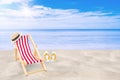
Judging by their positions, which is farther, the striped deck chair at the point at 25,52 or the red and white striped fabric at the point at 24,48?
the red and white striped fabric at the point at 24,48

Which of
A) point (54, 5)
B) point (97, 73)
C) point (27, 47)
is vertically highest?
point (54, 5)

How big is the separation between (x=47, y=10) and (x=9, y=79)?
18.0 metres

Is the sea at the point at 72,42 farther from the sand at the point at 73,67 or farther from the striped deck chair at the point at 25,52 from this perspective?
the striped deck chair at the point at 25,52

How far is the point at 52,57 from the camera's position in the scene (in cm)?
557

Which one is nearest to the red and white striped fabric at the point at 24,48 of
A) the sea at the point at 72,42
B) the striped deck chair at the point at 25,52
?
the striped deck chair at the point at 25,52

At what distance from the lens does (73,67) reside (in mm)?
5145

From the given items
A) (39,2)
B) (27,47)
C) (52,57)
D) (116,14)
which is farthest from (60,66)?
(116,14)

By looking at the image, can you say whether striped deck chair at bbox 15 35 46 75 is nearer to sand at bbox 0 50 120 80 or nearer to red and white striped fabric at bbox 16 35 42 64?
red and white striped fabric at bbox 16 35 42 64

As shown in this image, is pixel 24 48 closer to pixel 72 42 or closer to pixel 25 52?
pixel 25 52

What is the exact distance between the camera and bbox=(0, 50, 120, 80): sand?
446 centimetres

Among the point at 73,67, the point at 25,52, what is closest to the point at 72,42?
the point at 73,67

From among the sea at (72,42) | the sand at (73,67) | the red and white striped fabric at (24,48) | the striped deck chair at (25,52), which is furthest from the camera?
the sea at (72,42)

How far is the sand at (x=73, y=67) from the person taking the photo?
4461 mm

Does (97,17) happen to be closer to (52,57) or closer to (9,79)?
(52,57)
